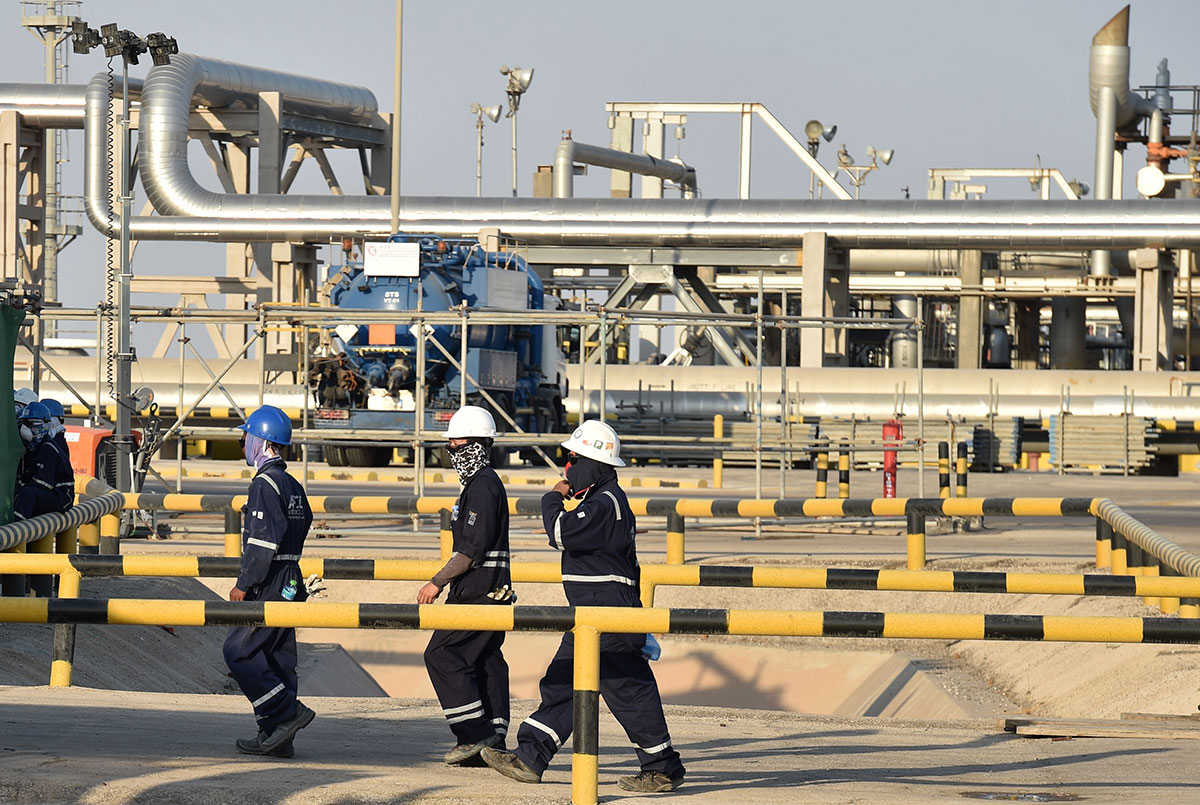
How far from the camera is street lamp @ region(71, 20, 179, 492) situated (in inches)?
648

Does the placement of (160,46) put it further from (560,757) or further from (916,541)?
(560,757)

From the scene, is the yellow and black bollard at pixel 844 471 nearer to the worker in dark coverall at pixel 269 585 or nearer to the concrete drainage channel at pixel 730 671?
the concrete drainage channel at pixel 730 671

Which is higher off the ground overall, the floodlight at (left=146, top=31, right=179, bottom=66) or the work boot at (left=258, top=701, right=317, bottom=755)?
the floodlight at (left=146, top=31, right=179, bottom=66)

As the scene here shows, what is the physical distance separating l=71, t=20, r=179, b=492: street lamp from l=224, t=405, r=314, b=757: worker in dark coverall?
31.5 ft

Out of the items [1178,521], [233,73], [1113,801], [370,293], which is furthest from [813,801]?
[233,73]

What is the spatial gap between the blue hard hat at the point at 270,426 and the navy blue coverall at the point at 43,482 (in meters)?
4.57

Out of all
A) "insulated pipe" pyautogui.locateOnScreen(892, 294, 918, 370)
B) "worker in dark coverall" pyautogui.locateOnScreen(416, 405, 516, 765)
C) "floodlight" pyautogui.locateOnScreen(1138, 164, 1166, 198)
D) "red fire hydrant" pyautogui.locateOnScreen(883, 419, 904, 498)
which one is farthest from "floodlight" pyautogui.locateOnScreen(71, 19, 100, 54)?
"insulated pipe" pyautogui.locateOnScreen(892, 294, 918, 370)

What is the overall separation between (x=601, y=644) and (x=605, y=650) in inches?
1.2

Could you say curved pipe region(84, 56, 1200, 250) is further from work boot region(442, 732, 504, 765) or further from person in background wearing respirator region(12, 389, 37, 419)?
work boot region(442, 732, 504, 765)

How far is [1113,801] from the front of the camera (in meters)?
6.39

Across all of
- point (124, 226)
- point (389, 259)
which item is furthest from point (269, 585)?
point (389, 259)

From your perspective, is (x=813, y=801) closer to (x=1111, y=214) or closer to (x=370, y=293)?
(x=370, y=293)

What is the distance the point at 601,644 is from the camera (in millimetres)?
6547

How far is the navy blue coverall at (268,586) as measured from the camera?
7.00 m
